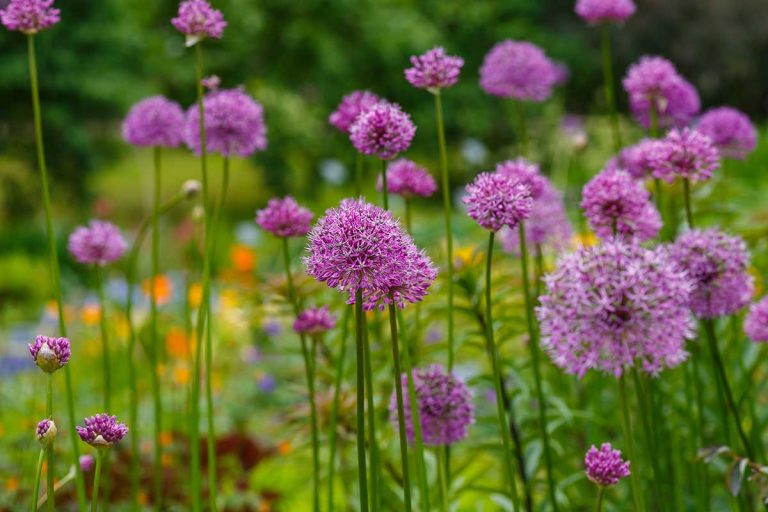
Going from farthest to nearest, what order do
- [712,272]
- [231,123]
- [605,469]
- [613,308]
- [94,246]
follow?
[94,246] < [231,123] < [712,272] < [605,469] < [613,308]

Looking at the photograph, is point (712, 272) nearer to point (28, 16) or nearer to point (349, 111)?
point (349, 111)

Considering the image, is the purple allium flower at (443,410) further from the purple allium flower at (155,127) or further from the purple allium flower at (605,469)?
the purple allium flower at (155,127)

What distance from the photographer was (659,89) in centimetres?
182

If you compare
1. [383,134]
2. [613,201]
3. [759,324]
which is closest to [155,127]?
[383,134]

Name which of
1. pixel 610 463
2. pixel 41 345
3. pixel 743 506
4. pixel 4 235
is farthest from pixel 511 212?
pixel 4 235

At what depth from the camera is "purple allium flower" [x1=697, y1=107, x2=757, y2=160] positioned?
2.13m

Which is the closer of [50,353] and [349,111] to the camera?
[50,353]

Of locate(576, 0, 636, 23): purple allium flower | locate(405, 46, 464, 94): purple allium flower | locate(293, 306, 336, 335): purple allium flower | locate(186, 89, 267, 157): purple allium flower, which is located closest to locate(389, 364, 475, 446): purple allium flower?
locate(293, 306, 336, 335): purple allium flower

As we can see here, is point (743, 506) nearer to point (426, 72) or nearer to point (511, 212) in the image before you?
point (511, 212)

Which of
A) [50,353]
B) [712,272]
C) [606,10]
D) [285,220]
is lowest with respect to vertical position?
[50,353]

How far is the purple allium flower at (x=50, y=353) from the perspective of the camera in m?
1.11

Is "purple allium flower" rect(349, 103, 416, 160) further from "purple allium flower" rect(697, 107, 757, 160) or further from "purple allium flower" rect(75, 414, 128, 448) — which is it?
"purple allium flower" rect(697, 107, 757, 160)

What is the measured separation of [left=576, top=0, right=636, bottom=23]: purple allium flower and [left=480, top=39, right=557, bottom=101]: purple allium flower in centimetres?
16

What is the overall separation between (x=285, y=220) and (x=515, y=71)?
2.33 feet
